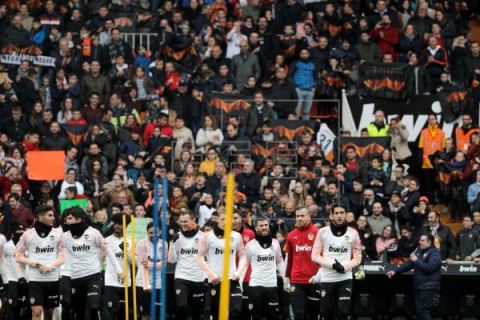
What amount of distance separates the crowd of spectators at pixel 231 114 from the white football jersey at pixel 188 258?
10.3 feet

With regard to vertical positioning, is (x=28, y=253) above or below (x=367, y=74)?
below

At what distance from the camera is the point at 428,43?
35688 mm

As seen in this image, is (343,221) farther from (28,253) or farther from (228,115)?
(228,115)

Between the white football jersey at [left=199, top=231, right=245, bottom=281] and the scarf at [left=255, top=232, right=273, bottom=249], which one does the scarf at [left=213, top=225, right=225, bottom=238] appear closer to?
the white football jersey at [left=199, top=231, right=245, bottom=281]

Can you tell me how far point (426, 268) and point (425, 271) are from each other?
10 centimetres

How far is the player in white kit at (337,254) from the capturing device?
2350cm

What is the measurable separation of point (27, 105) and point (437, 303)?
37.0 feet

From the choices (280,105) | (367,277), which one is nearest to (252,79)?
(280,105)

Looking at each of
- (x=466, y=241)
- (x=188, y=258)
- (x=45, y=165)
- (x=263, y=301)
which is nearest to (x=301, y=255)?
(x=263, y=301)

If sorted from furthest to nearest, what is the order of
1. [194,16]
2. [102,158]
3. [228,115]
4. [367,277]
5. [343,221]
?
[194,16] < [228,115] < [102,158] < [367,277] < [343,221]

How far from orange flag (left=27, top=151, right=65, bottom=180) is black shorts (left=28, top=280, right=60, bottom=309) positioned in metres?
7.25

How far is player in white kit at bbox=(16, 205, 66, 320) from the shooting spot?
23984mm

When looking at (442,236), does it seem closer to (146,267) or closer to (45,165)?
Answer: (146,267)

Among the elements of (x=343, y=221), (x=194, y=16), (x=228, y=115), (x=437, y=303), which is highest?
(x=194, y=16)
